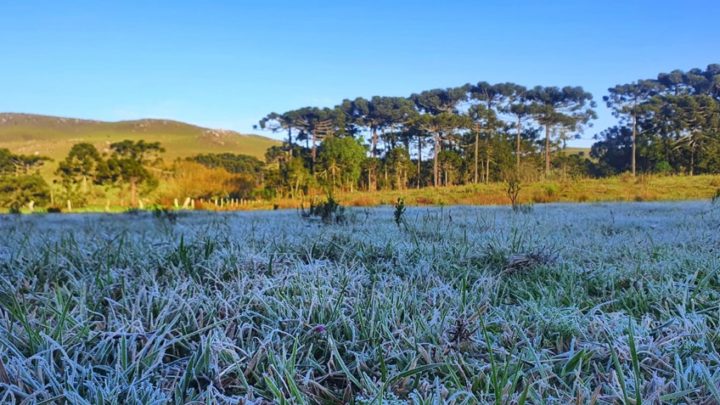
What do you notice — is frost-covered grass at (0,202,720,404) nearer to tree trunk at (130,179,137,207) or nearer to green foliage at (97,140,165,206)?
green foliage at (97,140,165,206)

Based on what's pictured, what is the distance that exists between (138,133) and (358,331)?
6710 cm

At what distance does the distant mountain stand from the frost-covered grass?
48537 millimetres

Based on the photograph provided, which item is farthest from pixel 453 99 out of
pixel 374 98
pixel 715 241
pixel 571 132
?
pixel 715 241

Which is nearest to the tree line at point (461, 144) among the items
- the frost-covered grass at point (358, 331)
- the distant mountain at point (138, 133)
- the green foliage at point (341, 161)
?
the green foliage at point (341, 161)

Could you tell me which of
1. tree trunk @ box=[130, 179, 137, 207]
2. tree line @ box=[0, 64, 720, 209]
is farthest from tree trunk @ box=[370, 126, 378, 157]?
tree trunk @ box=[130, 179, 137, 207]

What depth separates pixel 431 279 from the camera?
128 centimetres

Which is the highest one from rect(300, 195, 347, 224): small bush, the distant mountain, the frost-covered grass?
the distant mountain

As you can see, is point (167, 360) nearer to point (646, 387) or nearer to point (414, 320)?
point (414, 320)

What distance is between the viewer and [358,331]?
2.87ft

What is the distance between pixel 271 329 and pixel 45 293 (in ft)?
2.27

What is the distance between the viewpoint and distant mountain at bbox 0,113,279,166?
51.5 m

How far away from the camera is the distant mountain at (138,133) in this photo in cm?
5147

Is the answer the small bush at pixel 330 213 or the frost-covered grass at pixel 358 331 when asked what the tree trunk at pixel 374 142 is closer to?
the small bush at pixel 330 213

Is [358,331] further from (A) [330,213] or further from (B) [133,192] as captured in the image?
(B) [133,192]
